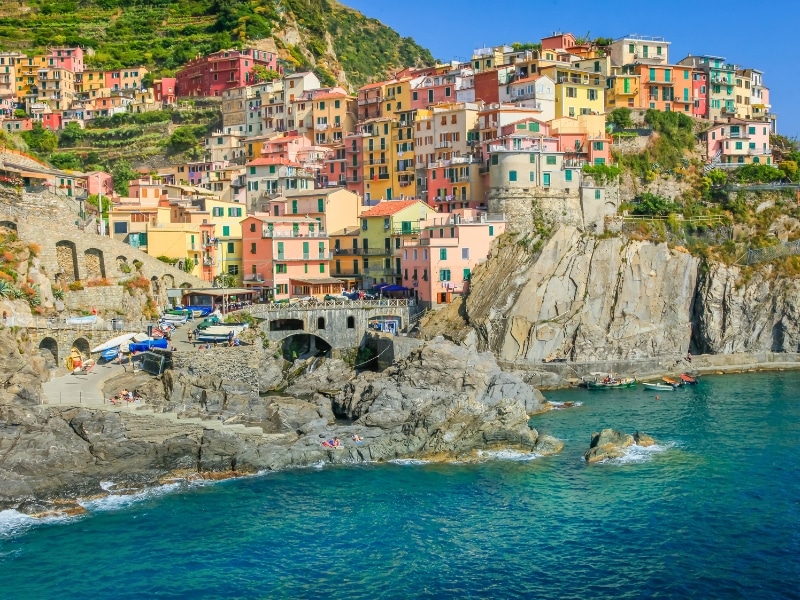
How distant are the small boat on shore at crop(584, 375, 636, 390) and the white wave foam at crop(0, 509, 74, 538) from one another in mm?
32636

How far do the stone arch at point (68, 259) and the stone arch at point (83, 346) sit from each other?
6.48 metres

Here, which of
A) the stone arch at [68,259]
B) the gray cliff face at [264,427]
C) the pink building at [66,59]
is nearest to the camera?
the gray cliff face at [264,427]

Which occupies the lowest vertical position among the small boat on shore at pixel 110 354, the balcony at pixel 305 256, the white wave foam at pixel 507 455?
the white wave foam at pixel 507 455

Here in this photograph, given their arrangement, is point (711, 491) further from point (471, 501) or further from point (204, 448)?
point (204, 448)

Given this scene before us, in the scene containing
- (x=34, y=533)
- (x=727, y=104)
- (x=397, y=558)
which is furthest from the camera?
(x=727, y=104)

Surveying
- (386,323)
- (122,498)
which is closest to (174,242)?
(386,323)

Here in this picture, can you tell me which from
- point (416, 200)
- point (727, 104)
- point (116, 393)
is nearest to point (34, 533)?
point (116, 393)

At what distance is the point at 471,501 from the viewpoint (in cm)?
3675

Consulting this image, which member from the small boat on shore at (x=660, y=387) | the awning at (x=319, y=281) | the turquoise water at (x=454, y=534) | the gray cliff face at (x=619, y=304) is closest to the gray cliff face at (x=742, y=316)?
the gray cliff face at (x=619, y=304)

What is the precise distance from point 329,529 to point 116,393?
16.7 meters

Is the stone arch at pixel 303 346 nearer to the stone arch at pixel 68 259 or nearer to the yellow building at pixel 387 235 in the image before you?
the yellow building at pixel 387 235

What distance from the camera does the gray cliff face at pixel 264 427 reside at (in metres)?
38.5

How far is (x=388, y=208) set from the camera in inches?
2736

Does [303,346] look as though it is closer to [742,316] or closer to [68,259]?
[68,259]
